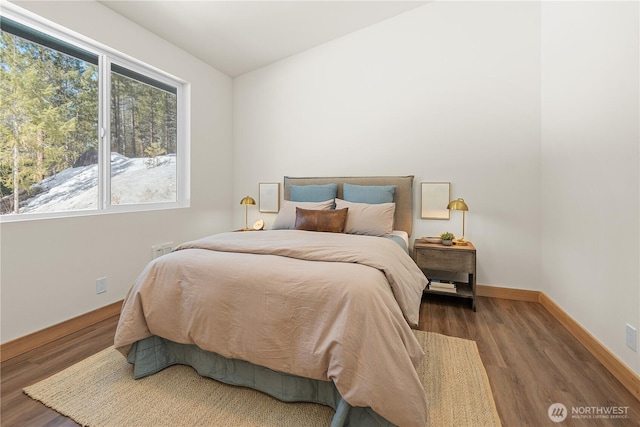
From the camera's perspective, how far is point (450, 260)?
2.61 m

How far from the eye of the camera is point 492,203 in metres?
2.86

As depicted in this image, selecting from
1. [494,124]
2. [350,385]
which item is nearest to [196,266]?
[350,385]

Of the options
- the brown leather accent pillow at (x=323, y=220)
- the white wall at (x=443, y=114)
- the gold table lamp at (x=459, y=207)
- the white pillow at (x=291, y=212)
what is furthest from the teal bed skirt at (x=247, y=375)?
the white wall at (x=443, y=114)

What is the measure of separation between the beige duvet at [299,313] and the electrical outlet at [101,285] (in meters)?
0.97

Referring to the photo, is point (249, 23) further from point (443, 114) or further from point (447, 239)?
point (447, 239)

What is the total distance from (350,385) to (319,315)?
293 millimetres

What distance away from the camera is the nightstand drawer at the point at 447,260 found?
2557 millimetres

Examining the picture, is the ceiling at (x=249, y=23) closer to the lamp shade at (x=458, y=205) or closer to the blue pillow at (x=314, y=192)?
the blue pillow at (x=314, y=192)

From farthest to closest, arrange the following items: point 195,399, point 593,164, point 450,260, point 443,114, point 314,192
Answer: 1. point 314,192
2. point 443,114
3. point 450,260
4. point 593,164
5. point 195,399

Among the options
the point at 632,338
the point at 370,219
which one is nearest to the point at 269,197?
the point at 370,219

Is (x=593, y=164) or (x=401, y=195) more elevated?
(x=593, y=164)

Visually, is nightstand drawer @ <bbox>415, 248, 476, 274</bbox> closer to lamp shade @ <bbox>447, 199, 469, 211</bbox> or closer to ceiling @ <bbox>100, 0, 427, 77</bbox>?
lamp shade @ <bbox>447, 199, 469, 211</bbox>

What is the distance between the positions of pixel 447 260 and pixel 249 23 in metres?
2.94

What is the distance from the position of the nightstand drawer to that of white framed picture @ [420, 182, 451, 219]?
0.51 meters
